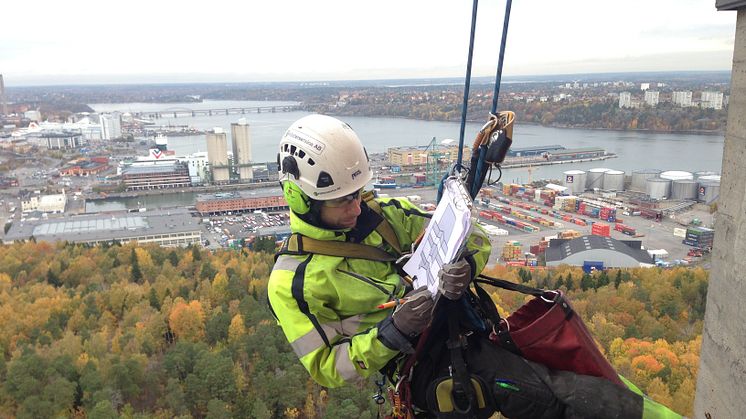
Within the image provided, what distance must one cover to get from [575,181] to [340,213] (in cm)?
1943

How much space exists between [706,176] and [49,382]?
18.7 metres

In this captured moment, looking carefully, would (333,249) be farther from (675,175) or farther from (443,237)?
(675,175)

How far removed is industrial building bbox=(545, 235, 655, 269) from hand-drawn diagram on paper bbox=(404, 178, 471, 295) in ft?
34.7

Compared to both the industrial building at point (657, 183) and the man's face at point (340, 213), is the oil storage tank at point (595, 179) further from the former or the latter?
the man's face at point (340, 213)

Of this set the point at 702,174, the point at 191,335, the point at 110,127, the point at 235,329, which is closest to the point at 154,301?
the point at 191,335

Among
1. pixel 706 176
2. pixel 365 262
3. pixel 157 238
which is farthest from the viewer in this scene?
pixel 706 176

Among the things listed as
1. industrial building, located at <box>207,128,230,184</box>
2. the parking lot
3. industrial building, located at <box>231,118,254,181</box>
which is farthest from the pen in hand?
industrial building, located at <box>231,118,254,181</box>

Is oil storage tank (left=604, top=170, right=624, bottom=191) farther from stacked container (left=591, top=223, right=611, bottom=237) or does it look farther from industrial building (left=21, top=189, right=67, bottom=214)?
industrial building (left=21, top=189, right=67, bottom=214)

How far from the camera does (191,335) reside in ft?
22.5

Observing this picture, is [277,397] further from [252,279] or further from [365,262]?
[365,262]

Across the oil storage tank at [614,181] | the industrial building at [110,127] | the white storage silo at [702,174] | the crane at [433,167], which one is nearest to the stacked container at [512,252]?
the crane at [433,167]

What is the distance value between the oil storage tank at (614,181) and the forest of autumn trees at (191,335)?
11.4 m

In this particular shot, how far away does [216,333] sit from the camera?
675 centimetres

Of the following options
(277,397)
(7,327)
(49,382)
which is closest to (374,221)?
(277,397)
